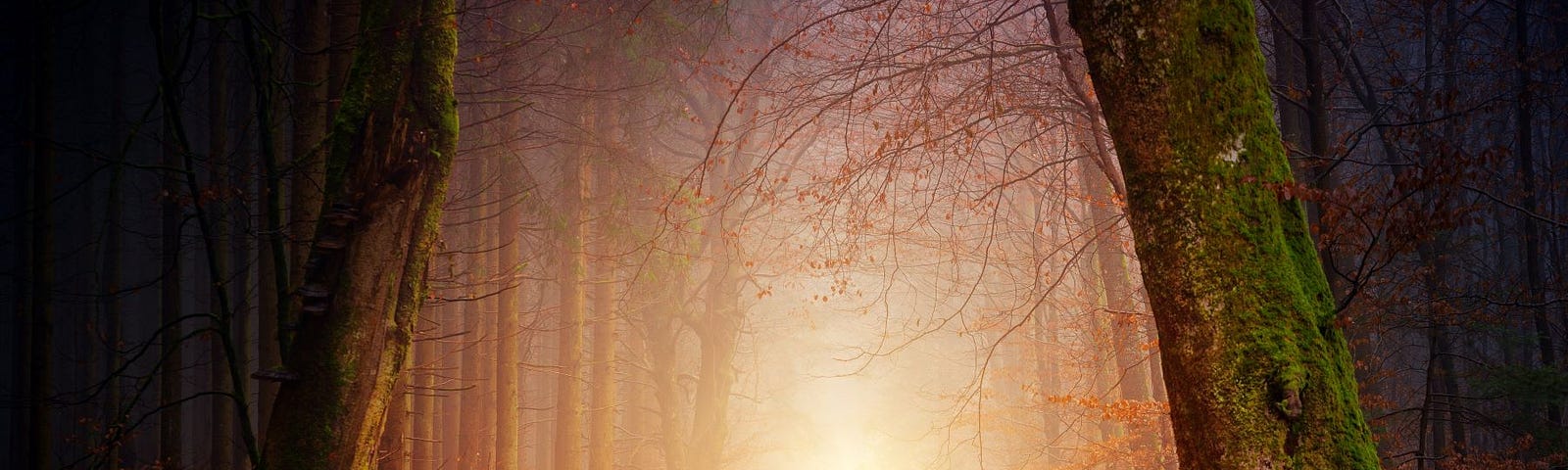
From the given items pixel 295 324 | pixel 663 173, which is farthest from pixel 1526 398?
pixel 663 173

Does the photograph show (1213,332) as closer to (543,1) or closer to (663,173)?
(543,1)

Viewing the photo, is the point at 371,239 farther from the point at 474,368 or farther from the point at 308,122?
the point at 474,368

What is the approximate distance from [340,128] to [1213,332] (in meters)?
4.16

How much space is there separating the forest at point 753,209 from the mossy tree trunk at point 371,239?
0.02 meters

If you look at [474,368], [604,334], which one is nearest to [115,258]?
[474,368]

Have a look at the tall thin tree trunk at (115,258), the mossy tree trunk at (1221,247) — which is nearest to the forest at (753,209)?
the mossy tree trunk at (1221,247)

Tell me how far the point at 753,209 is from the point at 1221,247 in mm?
6798

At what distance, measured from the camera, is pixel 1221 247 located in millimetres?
2762

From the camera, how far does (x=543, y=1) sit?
12.9 meters

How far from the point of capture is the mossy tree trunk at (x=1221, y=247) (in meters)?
2.66

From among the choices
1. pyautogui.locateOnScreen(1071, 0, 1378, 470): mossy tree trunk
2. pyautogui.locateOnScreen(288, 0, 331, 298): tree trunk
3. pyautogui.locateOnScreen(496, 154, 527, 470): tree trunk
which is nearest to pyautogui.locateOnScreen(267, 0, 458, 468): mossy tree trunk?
pyautogui.locateOnScreen(288, 0, 331, 298): tree trunk

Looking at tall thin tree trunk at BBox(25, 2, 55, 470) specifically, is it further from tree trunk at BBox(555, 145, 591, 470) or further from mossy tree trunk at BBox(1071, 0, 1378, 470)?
tree trunk at BBox(555, 145, 591, 470)

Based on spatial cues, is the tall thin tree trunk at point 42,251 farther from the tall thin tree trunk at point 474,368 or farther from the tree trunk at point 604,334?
the tree trunk at point 604,334

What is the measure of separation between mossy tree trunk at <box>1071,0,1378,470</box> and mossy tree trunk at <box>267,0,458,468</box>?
3368 millimetres
